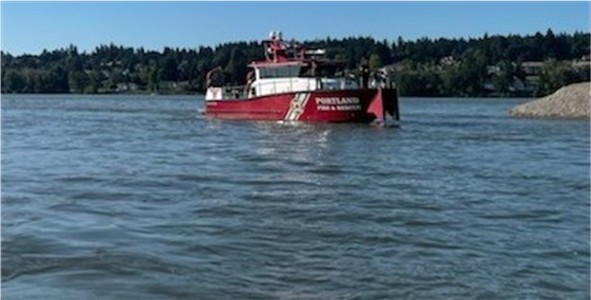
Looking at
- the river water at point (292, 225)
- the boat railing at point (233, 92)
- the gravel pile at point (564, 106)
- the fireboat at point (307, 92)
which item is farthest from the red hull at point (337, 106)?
the gravel pile at point (564, 106)

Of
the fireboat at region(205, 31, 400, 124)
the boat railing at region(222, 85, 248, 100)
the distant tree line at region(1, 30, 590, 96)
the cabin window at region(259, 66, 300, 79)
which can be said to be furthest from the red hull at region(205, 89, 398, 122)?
the distant tree line at region(1, 30, 590, 96)

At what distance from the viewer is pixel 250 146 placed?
96.7 ft

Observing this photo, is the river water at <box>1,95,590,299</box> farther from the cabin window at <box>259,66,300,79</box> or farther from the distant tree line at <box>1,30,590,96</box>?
the distant tree line at <box>1,30,590,96</box>

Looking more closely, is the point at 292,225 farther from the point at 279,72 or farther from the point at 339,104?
the point at 279,72

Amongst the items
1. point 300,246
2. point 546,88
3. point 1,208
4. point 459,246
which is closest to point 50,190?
point 1,208

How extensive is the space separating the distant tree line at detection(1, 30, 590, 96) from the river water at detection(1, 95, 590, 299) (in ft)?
330

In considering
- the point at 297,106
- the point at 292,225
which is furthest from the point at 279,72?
the point at 292,225

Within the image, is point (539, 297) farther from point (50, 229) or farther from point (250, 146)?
point (250, 146)

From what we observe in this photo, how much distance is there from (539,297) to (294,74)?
36.9 metres

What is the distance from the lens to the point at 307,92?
43188mm

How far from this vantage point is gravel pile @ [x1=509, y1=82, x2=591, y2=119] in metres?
59.9

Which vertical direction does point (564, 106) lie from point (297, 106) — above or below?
below

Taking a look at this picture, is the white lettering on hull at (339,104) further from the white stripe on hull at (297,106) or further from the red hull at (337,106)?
the white stripe on hull at (297,106)

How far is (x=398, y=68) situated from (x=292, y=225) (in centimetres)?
13901
